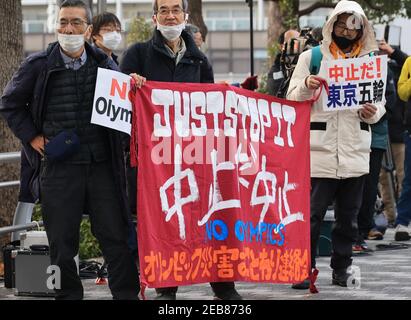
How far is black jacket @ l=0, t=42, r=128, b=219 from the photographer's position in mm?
7852

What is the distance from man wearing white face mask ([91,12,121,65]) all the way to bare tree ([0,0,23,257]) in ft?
4.97

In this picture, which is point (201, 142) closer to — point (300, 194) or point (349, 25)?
point (300, 194)

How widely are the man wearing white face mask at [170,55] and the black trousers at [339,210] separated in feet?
3.96

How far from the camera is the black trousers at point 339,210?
9.50 m

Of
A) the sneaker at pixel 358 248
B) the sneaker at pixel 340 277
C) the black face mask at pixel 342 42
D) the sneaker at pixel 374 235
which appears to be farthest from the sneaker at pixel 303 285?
the sneaker at pixel 374 235

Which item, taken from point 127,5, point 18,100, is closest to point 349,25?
point 18,100

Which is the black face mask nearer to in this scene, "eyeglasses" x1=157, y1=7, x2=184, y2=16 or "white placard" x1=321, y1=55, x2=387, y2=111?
"white placard" x1=321, y1=55, x2=387, y2=111

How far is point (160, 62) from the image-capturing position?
28.5 ft

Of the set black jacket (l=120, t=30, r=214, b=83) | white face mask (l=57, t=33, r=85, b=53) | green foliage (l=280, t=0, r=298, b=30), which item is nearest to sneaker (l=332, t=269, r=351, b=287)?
black jacket (l=120, t=30, r=214, b=83)

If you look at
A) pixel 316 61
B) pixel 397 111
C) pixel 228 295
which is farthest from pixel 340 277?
pixel 397 111

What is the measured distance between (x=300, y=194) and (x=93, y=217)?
167 centimetres

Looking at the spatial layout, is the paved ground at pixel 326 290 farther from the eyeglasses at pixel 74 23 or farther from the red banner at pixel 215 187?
the eyeglasses at pixel 74 23

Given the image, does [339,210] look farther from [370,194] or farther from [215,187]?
[370,194]

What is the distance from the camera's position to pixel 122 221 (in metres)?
8.01
